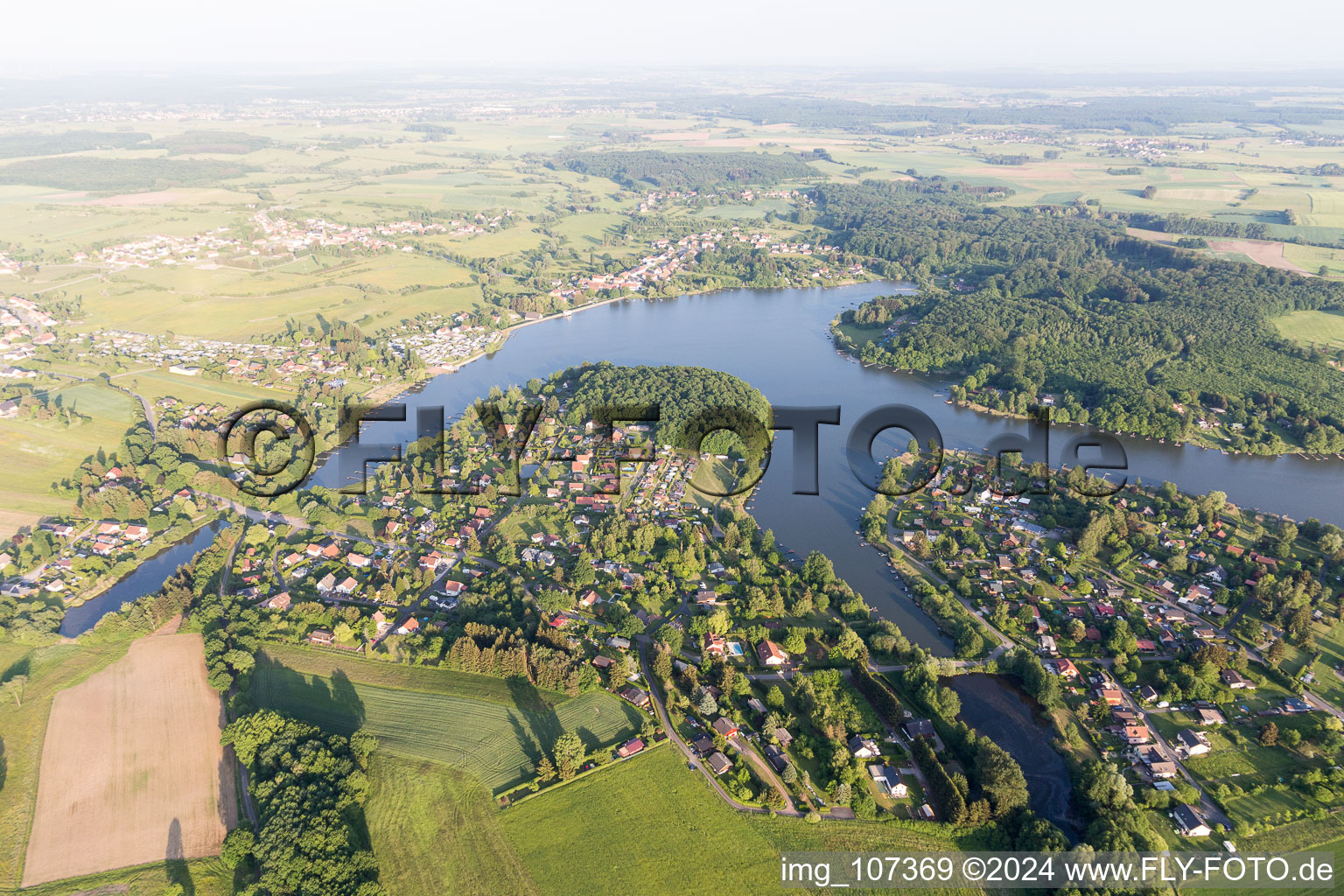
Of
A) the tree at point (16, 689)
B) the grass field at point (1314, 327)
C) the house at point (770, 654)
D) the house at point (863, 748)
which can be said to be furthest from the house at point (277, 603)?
the grass field at point (1314, 327)

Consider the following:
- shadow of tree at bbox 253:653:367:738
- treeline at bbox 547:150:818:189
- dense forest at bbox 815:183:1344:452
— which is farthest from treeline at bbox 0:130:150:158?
shadow of tree at bbox 253:653:367:738

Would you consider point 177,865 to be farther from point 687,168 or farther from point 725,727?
point 687,168

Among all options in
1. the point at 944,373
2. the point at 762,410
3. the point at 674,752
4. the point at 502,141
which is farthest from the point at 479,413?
the point at 502,141

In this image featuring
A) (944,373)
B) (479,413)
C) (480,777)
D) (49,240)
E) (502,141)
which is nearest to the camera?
(480,777)

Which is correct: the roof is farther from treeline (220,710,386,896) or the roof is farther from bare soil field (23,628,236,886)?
bare soil field (23,628,236,886)

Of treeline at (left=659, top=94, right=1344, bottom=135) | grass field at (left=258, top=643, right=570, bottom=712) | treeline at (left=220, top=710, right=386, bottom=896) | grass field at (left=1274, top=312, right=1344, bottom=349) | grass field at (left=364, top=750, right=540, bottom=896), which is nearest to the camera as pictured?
treeline at (left=220, top=710, right=386, bottom=896)

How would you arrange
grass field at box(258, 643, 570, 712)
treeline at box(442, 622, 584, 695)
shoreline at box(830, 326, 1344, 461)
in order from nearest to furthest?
grass field at box(258, 643, 570, 712)
treeline at box(442, 622, 584, 695)
shoreline at box(830, 326, 1344, 461)

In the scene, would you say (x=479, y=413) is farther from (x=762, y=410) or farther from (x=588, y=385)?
(x=762, y=410)
